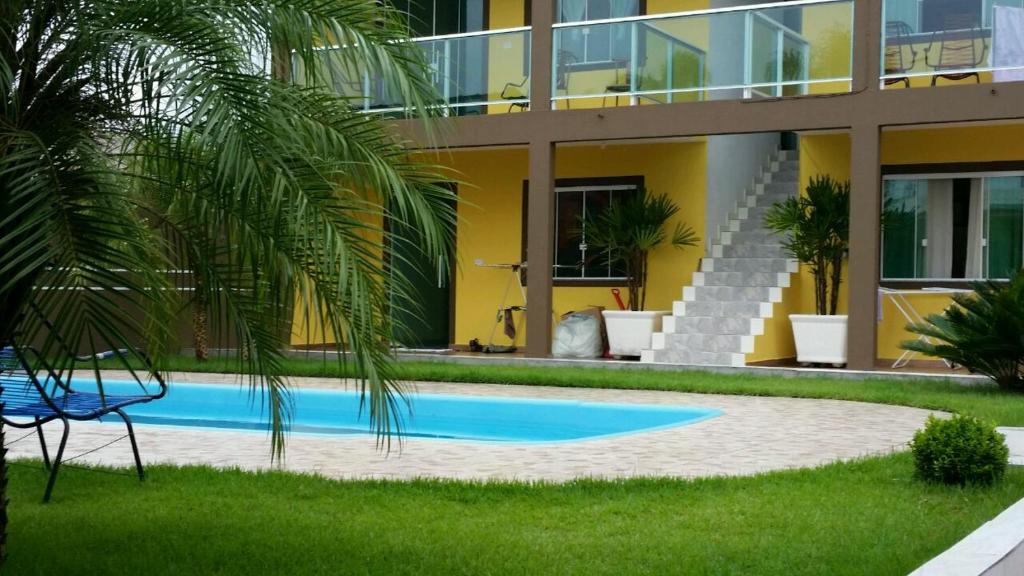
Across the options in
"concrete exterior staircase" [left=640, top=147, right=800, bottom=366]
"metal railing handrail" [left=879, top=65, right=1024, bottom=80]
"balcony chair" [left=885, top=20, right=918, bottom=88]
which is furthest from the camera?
"concrete exterior staircase" [left=640, top=147, right=800, bottom=366]

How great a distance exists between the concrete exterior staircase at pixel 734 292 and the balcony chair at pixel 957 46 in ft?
12.2

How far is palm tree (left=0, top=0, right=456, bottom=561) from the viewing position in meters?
4.29

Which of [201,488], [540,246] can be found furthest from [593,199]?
[201,488]

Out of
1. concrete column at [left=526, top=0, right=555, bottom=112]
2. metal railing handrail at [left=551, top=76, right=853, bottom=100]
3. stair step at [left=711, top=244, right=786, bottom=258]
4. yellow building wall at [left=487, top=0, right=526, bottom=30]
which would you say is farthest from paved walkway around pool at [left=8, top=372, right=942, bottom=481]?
yellow building wall at [left=487, top=0, right=526, bottom=30]

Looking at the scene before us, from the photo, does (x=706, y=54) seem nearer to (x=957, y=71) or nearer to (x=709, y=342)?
(x=957, y=71)

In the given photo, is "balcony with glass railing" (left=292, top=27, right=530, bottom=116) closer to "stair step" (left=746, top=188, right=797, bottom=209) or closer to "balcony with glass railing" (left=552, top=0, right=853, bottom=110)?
"balcony with glass railing" (left=552, top=0, right=853, bottom=110)

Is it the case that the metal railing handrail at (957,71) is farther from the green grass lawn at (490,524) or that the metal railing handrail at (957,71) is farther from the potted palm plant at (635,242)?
the green grass lawn at (490,524)

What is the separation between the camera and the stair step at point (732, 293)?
17.6 m

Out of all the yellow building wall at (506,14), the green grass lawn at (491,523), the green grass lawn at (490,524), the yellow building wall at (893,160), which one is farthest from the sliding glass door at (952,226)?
the green grass lawn at (490,524)

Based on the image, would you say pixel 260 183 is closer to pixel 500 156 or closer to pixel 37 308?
pixel 37 308

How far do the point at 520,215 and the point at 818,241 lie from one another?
5272 millimetres

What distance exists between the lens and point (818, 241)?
17.0 m

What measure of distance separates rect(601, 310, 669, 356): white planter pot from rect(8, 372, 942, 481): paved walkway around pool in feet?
18.5

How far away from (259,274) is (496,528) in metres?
1.84
